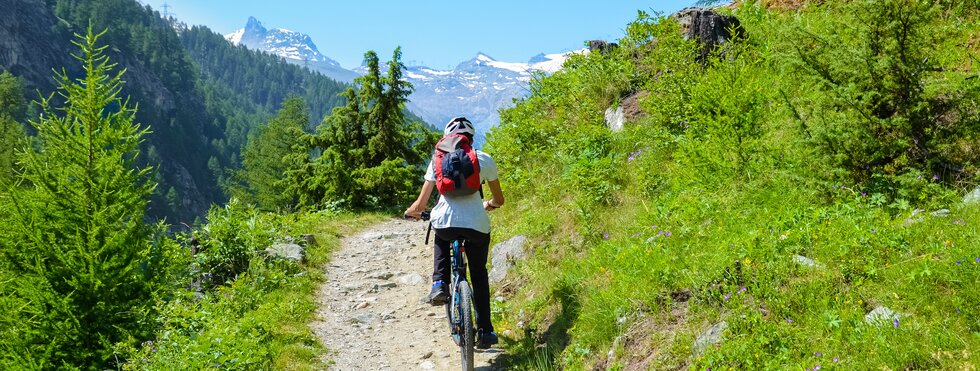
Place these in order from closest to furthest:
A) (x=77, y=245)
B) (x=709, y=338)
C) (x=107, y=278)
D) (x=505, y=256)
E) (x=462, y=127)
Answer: (x=709, y=338) → (x=462, y=127) → (x=77, y=245) → (x=107, y=278) → (x=505, y=256)

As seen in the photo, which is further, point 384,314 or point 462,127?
point 384,314

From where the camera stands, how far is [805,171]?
571 cm

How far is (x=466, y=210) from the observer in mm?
5488

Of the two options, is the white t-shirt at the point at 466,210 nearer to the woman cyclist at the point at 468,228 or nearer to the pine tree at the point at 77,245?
the woman cyclist at the point at 468,228

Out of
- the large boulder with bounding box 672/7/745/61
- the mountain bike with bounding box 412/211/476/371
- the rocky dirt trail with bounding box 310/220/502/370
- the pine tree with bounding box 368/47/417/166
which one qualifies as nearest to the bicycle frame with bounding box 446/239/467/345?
the mountain bike with bounding box 412/211/476/371

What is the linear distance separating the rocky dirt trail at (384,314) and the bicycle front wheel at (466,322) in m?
0.54

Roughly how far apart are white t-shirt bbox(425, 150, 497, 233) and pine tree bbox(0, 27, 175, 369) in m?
4.37

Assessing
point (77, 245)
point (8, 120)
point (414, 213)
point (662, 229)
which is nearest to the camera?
point (414, 213)

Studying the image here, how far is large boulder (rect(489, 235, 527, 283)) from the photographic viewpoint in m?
8.21

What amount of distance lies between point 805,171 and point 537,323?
10.6 feet

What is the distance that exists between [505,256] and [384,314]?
197cm

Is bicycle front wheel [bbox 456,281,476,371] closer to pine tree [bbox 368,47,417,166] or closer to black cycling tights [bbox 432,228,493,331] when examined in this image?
black cycling tights [bbox 432,228,493,331]

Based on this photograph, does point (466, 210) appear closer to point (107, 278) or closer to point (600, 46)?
point (107, 278)

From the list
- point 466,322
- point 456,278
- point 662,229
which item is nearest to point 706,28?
point 662,229
